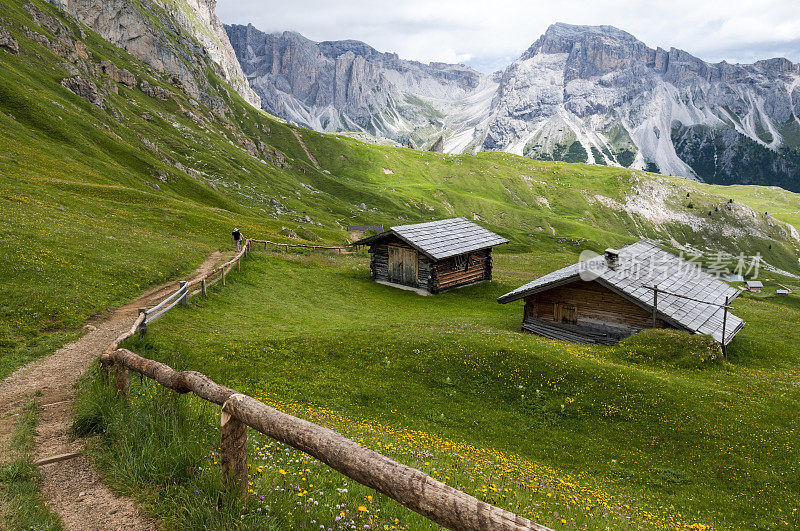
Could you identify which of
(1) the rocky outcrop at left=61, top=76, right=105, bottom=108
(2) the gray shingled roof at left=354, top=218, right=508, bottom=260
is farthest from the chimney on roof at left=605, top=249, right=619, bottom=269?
(1) the rocky outcrop at left=61, top=76, right=105, bottom=108

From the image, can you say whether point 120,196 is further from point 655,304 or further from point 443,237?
point 655,304

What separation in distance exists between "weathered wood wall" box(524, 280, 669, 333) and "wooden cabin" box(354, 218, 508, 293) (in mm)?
12840

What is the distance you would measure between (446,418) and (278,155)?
181 meters

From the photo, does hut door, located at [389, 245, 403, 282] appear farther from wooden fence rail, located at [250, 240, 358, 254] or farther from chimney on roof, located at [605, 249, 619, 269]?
chimney on roof, located at [605, 249, 619, 269]

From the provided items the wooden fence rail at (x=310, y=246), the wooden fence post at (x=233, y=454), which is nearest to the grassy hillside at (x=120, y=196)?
the wooden fence rail at (x=310, y=246)

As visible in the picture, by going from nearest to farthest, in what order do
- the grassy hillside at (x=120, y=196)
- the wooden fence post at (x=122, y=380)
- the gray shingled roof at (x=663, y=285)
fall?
the wooden fence post at (x=122, y=380) < the grassy hillside at (x=120, y=196) < the gray shingled roof at (x=663, y=285)

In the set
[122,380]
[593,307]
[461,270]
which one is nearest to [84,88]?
[461,270]

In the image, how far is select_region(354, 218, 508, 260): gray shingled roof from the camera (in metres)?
45.8

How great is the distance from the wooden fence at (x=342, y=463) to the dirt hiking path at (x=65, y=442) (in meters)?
1.54

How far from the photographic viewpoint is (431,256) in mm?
44375

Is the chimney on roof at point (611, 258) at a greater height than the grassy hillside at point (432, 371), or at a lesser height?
greater

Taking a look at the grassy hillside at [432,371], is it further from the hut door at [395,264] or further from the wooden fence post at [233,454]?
the hut door at [395,264]

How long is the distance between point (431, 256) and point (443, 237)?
5166 millimetres

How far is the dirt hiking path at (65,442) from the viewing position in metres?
→ 6.44
